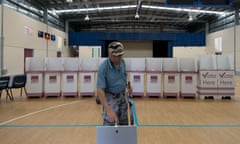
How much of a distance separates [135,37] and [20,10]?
12.4 m

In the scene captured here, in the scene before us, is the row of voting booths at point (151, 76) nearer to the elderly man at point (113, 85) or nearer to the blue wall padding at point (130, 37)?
the elderly man at point (113, 85)

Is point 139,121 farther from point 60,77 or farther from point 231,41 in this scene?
point 231,41

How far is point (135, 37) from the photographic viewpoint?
23.8 metres

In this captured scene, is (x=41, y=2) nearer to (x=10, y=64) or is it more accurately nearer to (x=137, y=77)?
(x=10, y=64)

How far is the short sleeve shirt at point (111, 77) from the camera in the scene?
239 centimetres

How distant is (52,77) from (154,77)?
376cm

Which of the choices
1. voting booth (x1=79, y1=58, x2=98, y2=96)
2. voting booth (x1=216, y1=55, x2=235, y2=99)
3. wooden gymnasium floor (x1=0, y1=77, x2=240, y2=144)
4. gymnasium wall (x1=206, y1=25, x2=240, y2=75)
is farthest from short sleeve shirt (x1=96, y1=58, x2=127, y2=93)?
gymnasium wall (x1=206, y1=25, x2=240, y2=75)

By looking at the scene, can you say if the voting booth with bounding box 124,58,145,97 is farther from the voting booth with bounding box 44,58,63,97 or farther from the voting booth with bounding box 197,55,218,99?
the voting booth with bounding box 44,58,63,97

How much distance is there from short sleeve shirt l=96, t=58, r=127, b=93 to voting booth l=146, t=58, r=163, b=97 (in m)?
6.13

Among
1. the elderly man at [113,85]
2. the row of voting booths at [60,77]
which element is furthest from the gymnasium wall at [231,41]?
the elderly man at [113,85]

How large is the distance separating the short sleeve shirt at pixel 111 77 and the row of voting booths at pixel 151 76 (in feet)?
A: 20.0

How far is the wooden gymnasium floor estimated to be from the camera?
4.12 meters

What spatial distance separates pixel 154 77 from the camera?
8.59 meters

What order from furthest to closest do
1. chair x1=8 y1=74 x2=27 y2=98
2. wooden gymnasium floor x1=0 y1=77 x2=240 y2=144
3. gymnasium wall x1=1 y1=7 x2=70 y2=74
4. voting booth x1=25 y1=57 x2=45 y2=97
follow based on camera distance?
gymnasium wall x1=1 y1=7 x2=70 y2=74, voting booth x1=25 y1=57 x2=45 y2=97, chair x1=8 y1=74 x2=27 y2=98, wooden gymnasium floor x1=0 y1=77 x2=240 y2=144
